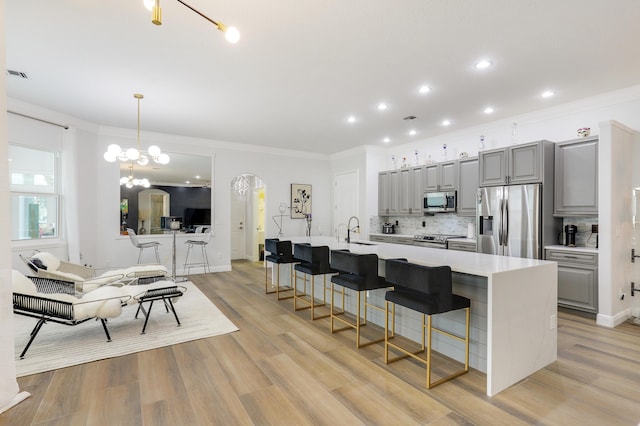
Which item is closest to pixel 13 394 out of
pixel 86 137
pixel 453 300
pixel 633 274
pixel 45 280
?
pixel 45 280

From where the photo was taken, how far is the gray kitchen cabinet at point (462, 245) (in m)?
5.31

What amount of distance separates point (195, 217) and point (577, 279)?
6.70 m

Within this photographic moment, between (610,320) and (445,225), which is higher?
(445,225)

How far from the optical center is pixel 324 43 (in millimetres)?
3014

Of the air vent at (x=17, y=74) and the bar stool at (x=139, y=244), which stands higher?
the air vent at (x=17, y=74)

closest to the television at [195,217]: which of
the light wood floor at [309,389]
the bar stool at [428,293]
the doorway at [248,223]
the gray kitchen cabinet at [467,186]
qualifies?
the doorway at [248,223]

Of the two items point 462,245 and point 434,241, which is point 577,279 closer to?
point 462,245

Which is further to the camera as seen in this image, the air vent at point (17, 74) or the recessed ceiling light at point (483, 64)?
the air vent at point (17, 74)

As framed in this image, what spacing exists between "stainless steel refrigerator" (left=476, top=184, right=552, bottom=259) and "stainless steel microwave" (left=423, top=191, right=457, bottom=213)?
0.73m

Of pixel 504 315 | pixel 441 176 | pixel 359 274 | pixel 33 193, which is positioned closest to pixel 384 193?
pixel 441 176

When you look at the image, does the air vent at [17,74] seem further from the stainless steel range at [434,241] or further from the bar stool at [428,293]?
the stainless steel range at [434,241]

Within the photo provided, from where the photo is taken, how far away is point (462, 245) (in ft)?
17.8

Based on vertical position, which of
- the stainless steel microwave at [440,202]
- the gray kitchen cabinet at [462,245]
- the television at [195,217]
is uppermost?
the stainless steel microwave at [440,202]

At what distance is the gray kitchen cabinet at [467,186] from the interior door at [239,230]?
5.68 meters
